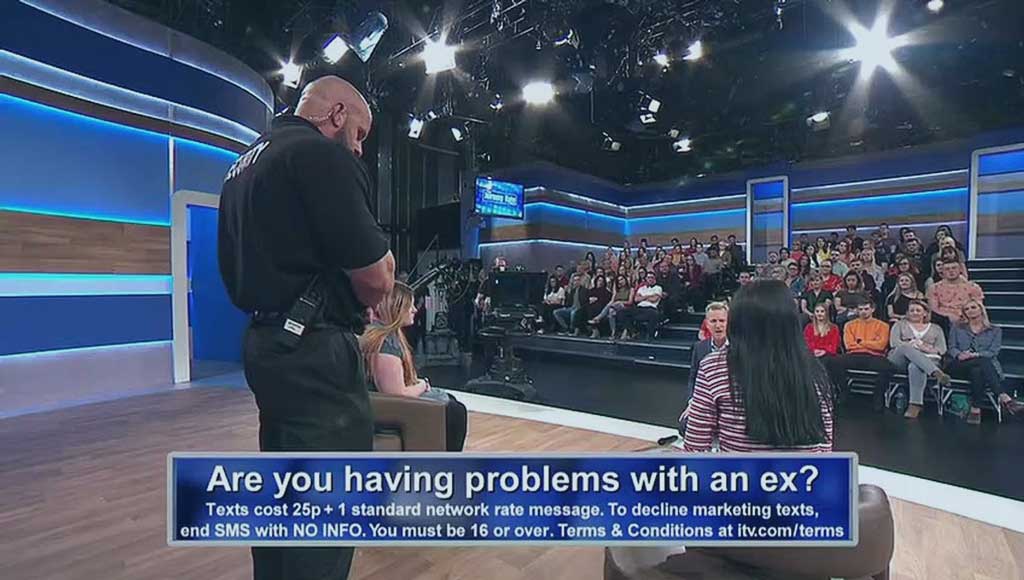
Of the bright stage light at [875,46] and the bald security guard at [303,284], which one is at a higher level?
the bright stage light at [875,46]

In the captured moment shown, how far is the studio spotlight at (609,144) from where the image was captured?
1112 centimetres

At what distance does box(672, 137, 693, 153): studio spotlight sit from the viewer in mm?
10953

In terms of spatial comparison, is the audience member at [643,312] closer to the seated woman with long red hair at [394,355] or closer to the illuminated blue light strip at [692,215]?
the seated woman with long red hair at [394,355]

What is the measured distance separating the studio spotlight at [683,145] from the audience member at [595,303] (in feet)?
15.0

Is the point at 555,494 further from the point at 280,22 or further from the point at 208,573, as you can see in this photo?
the point at 280,22

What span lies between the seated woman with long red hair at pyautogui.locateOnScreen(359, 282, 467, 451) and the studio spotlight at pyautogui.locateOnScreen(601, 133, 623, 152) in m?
9.41

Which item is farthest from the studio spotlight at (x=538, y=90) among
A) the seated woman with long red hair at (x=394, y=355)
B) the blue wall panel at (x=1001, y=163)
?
the blue wall panel at (x=1001, y=163)

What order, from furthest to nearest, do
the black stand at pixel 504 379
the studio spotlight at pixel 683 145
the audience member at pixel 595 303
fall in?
the studio spotlight at pixel 683 145
the audience member at pixel 595 303
the black stand at pixel 504 379

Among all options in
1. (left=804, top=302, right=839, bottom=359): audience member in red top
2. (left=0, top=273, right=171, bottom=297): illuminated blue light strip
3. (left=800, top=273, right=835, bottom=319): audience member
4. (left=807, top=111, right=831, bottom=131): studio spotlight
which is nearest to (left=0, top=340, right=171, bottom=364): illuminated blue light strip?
(left=0, top=273, right=171, bottom=297): illuminated blue light strip

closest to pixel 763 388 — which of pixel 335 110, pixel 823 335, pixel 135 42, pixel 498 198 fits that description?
pixel 335 110

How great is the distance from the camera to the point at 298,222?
1.04 meters

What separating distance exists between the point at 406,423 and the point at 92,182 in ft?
14.3

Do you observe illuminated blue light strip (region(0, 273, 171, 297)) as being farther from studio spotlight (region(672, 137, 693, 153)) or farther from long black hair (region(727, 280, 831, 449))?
studio spotlight (region(672, 137, 693, 153))

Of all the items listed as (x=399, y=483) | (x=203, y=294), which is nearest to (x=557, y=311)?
(x=203, y=294)
